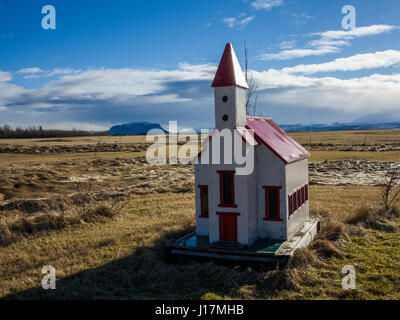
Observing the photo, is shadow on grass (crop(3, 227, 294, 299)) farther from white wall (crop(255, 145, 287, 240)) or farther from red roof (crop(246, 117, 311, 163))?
red roof (crop(246, 117, 311, 163))

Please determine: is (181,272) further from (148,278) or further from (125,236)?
(125,236)

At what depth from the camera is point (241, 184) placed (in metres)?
12.3

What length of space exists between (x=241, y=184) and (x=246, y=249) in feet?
6.68

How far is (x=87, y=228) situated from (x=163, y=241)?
482 cm

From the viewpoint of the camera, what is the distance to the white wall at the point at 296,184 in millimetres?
13250

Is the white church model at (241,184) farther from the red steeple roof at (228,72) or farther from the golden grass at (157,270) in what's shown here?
the golden grass at (157,270)

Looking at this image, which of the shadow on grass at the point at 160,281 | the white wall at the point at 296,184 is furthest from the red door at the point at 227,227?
the white wall at the point at 296,184

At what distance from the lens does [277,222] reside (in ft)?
42.6

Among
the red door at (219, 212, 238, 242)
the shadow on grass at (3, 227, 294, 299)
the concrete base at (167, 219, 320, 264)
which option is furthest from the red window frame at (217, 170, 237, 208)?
the shadow on grass at (3, 227, 294, 299)

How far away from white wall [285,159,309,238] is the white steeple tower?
8.25 feet

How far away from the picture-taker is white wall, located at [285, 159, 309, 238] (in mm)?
13250

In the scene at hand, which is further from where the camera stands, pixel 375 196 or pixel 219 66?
pixel 375 196

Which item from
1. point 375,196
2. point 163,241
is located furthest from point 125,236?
point 375,196

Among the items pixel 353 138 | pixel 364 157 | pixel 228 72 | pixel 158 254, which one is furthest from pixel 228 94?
pixel 353 138
